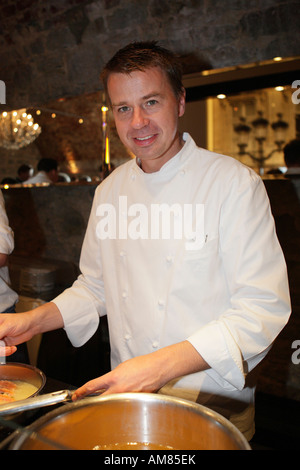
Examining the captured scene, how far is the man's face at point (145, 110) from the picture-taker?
136 centimetres

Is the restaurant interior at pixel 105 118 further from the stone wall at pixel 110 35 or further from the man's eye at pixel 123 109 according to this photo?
the man's eye at pixel 123 109

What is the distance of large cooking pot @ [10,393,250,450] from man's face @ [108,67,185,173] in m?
0.88

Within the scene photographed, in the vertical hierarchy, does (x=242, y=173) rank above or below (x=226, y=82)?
below

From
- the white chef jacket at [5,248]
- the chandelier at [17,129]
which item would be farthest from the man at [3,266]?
the chandelier at [17,129]

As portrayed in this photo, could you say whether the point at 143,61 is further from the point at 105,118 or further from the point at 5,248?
the point at 105,118

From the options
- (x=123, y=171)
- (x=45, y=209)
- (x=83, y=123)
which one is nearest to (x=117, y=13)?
(x=83, y=123)

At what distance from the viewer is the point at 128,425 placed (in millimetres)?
804

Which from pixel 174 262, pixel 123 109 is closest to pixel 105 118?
pixel 123 109

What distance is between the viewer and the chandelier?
166 inches

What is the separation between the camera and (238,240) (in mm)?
1259

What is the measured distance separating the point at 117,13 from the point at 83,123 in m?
0.98

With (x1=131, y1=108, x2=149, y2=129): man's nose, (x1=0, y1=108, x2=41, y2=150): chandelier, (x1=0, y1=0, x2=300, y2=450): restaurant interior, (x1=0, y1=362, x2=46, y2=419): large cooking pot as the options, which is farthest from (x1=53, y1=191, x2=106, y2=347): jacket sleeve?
(x1=0, y1=108, x2=41, y2=150): chandelier
